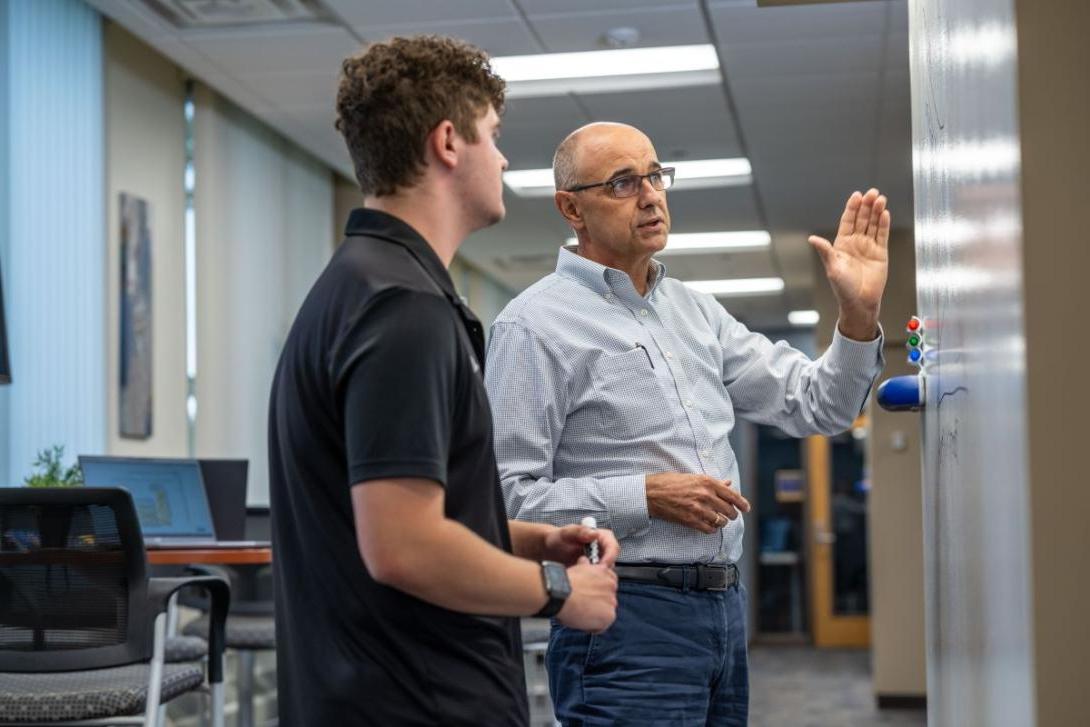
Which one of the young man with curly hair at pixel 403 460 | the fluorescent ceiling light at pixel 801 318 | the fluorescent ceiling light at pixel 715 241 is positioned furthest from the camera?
the fluorescent ceiling light at pixel 801 318

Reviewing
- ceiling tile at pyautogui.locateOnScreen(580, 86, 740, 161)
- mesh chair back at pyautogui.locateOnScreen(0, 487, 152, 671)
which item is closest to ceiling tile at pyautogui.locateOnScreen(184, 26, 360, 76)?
ceiling tile at pyautogui.locateOnScreen(580, 86, 740, 161)

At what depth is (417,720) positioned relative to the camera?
1.33m

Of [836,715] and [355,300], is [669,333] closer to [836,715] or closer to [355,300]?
[355,300]

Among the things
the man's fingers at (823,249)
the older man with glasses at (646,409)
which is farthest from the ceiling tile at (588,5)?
the man's fingers at (823,249)

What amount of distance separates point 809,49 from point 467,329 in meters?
4.53

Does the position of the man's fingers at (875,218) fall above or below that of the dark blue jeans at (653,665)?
above

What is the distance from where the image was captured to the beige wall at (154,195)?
5.72 meters

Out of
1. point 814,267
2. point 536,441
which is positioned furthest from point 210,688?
point 814,267

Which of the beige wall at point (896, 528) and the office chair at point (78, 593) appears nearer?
the office chair at point (78, 593)

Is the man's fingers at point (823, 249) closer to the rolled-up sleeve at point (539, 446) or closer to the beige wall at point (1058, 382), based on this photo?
the rolled-up sleeve at point (539, 446)

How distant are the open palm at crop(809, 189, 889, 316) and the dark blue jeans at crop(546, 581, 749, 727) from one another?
48 centimetres

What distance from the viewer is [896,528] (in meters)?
8.83

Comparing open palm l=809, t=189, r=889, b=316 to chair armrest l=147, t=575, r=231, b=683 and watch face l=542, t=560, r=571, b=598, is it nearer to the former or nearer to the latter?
watch face l=542, t=560, r=571, b=598

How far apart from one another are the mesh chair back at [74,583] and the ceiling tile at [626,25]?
279cm
